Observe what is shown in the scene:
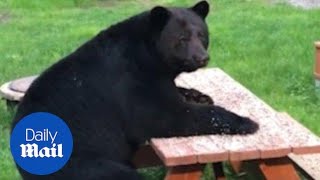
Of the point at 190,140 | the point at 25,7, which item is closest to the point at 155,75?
the point at 190,140

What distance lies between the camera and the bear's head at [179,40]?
436 centimetres

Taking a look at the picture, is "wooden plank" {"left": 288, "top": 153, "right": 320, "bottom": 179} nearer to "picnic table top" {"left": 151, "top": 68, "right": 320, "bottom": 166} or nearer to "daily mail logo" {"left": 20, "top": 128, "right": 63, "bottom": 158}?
"picnic table top" {"left": 151, "top": 68, "right": 320, "bottom": 166}

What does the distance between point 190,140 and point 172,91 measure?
32 cm

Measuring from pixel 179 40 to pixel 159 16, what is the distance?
19cm

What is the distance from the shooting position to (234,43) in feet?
32.4

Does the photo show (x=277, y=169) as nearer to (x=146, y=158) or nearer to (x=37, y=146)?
(x=146, y=158)

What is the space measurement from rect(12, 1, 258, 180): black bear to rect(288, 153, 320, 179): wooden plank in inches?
34.9

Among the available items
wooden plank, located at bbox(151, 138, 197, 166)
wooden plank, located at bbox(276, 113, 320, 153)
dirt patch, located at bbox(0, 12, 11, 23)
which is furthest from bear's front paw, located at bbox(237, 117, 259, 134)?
dirt patch, located at bbox(0, 12, 11, 23)

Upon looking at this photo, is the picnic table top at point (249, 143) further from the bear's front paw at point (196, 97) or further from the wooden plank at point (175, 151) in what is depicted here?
the bear's front paw at point (196, 97)

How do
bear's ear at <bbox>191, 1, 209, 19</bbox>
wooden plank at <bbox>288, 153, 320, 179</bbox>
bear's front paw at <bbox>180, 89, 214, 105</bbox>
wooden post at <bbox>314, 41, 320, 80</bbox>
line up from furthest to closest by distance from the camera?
wooden post at <bbox>314, 41, 320, 80</bbox>
wooden plank at <bbox>288, 153, 320, 179</bbox>
bear's front paw at <bbox>180, 89, 214, 105</bbox>
bear's ear at <bbox>191, 1, 209, 19</bbox>

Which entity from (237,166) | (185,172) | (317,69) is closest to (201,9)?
(185,172)

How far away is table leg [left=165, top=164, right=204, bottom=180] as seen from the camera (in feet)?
14.1

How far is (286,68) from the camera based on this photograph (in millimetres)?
8289

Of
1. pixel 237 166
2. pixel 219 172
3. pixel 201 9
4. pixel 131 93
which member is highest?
pixel 201 9
